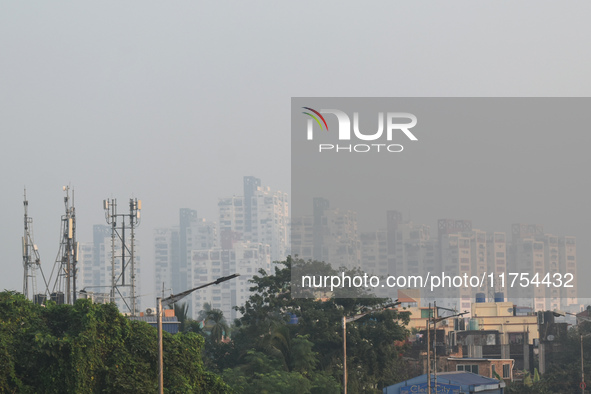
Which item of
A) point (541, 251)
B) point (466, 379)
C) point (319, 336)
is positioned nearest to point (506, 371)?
point (541, 251)

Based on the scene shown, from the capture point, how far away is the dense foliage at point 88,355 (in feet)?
90.2

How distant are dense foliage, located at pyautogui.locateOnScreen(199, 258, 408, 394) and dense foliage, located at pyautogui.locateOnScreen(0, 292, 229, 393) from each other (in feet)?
54.9

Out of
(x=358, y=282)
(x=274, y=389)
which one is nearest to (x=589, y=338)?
(x=358, y=282)

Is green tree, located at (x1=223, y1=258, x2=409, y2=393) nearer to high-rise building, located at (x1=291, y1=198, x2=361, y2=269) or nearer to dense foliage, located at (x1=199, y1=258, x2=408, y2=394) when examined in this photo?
dense foliage, located at (x1=199, y1=258, x2=408, y2=394)

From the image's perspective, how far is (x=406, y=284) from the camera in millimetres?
45594

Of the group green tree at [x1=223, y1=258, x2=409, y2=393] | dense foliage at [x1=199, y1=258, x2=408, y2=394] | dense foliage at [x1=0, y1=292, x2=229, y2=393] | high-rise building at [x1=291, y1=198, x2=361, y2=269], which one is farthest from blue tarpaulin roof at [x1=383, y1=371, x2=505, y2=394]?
dense foliage at [x1=0, y1=292, x2=229, y2=393]

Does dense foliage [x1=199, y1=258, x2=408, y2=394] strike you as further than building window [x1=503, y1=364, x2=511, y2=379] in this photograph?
No

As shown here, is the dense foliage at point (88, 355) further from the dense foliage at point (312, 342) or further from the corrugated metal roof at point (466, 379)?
the corrugated metal roof at point (466, 379)

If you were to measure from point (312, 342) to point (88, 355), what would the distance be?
25337 mm

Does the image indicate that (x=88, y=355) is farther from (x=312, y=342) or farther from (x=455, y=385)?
(x=455, y=385)

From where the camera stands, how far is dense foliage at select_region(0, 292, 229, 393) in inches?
1082

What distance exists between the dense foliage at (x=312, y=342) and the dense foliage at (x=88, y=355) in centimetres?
1675

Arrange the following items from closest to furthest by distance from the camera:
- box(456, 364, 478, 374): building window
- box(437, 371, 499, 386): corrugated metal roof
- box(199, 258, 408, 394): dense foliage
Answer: box(199, 258, 408, 394): dense foliage, box(437, 371, 499, 386): corrugated metal roof, box(456, 364, 478, 374): building window

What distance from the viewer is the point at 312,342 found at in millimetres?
51719
